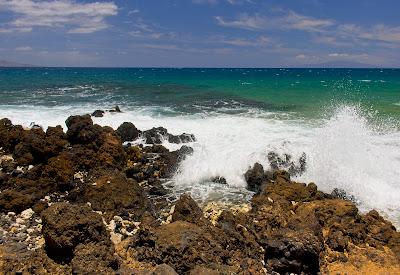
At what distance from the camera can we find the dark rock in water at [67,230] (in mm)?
7520

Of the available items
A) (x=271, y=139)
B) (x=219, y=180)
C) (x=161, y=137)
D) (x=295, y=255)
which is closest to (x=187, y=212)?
(x=295, y=255)

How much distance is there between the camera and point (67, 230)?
24.9 ft

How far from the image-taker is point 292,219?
30.2 feet

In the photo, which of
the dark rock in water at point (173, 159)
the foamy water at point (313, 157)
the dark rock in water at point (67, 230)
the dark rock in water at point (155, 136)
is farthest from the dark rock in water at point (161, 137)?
the dark rock in water at point (67, 230)

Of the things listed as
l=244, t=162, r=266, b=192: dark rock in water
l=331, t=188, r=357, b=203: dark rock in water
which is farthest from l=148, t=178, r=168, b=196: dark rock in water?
l=331, t=188, r=357, b=203: dark rock in water

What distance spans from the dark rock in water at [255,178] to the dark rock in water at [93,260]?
6.12m

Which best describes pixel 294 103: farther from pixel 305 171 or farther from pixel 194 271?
pixel 194 271

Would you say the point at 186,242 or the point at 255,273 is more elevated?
the point at 186,242

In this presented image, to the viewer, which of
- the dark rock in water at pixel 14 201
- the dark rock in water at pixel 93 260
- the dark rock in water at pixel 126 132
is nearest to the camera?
the dark rock in water at pixel 93 260

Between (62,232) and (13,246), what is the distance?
4.09 ft

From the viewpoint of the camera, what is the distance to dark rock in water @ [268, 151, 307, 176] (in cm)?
1428

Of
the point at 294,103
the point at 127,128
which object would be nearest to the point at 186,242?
the point at 127,128

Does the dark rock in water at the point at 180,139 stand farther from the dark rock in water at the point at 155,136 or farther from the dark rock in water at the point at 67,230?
the dark rock in water at the point at 67,230

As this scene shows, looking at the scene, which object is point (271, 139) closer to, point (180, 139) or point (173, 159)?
point (180, 139)
